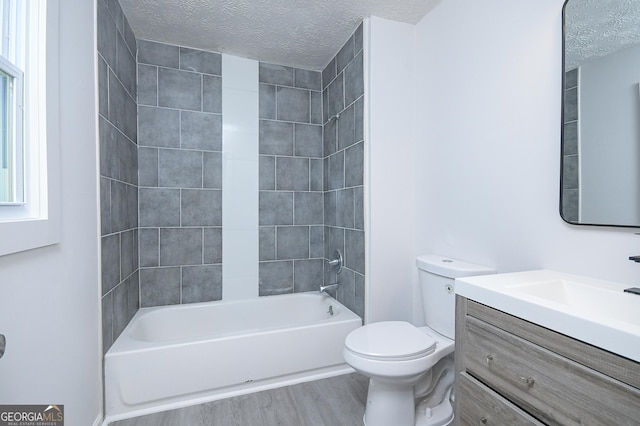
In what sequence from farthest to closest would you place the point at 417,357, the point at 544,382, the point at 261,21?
the point at 261,21
the point at 417,357
the point at 544,382

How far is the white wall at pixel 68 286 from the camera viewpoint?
91cm

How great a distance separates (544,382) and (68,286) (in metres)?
1.76

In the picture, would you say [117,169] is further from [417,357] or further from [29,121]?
[417,357]

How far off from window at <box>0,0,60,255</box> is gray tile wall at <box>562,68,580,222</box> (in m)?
1.95

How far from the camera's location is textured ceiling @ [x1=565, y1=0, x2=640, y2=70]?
40.1 inches

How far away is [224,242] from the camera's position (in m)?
2.54

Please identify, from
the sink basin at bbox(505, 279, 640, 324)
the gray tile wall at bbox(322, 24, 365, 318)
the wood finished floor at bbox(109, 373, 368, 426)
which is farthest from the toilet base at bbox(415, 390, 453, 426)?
the sink basin at bbox(505, 279, 640, 324)

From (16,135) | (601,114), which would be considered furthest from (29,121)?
(601,114)

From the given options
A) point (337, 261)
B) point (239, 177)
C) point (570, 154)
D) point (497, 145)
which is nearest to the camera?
point (570, 154)

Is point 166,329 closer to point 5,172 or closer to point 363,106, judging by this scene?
point 5,172

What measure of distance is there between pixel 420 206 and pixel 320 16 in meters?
1.49

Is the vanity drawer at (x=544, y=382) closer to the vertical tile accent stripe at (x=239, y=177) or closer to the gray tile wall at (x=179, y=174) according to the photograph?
the vertical tile accent stripe at (x=239, y=177)

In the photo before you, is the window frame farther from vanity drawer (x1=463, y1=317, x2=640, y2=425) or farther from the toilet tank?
the toilet tank

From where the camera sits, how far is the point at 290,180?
2.72m
